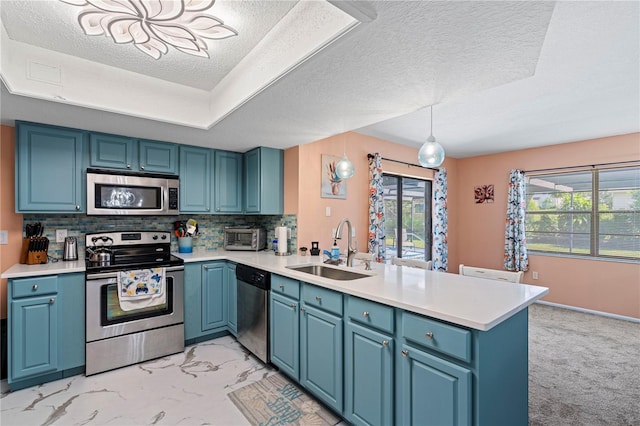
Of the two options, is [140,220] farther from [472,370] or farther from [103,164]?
[472,370]

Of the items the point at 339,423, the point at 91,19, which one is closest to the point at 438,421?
the point at 339,423

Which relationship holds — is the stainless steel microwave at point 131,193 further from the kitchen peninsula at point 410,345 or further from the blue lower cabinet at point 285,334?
the blue lower cabinet at point 285,334

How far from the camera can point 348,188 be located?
4059mm

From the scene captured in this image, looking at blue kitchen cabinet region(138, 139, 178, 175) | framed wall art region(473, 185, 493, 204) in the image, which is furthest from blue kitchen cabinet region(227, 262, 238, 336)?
framed wall art region(473, 185, 493, 204)

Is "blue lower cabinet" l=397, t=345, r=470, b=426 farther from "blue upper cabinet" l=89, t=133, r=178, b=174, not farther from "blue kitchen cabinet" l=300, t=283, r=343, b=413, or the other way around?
"blue upper cabinet" l=89, t=133, r=178, b=174

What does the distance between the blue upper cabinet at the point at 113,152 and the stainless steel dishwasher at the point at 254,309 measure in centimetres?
156

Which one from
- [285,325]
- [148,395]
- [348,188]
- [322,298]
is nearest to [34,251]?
[148,395]

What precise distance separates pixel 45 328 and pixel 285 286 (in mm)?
1952

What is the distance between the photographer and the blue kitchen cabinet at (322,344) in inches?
79.7

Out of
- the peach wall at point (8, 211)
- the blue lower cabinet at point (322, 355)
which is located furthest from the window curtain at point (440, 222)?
the peach wall at point (8, 211)

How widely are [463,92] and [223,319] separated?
10.3 ft

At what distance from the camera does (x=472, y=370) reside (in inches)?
54.2

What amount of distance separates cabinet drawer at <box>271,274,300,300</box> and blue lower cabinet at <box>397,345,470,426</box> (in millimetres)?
986

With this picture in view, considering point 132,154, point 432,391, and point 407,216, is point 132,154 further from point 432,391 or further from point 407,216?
point 407,216
